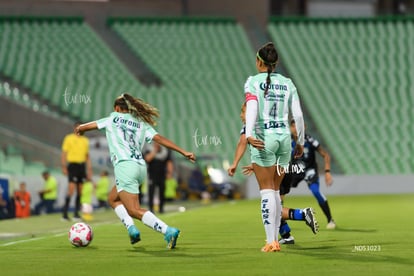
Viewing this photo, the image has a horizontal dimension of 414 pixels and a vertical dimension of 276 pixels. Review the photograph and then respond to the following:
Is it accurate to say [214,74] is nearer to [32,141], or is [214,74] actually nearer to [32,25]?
[32,25]

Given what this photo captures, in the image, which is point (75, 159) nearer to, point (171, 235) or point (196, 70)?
point (171, 235)

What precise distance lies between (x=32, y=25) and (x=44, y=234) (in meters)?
32.1

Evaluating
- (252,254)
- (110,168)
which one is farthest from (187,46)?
(252,254)

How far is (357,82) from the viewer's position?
155 ft

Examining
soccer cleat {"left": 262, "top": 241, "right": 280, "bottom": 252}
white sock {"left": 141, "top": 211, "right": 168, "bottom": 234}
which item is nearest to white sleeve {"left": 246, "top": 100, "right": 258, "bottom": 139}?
soccer cleat {"left": 262, "top": 241, "right": 280, "bottom": 252}

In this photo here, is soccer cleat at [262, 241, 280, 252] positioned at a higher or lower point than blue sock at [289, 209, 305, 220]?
lower

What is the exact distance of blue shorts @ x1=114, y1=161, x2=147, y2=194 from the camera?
44.9ft

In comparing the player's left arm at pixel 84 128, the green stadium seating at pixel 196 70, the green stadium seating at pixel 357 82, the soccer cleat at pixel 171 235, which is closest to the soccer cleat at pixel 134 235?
the soccer cleat at pixel 171 235

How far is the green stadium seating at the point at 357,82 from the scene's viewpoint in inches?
1700

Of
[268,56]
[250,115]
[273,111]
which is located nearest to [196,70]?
[268,56]

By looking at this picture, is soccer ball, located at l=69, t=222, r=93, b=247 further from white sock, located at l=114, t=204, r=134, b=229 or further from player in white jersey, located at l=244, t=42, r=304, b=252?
player in white jersey, located at l=244, t=42, r=304, b=252

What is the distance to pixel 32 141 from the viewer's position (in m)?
33.8

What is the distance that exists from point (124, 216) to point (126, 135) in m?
1.08

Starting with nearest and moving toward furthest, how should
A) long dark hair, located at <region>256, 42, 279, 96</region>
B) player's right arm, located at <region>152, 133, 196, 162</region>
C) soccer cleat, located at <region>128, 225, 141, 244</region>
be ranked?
long dark hair, located at <region>256, 42, 279, 96</region>
player's right arm, located at <region>152, 133, 196, 162</region>
soccer cleat, located at <region>128, 225, 141, 244</region>
